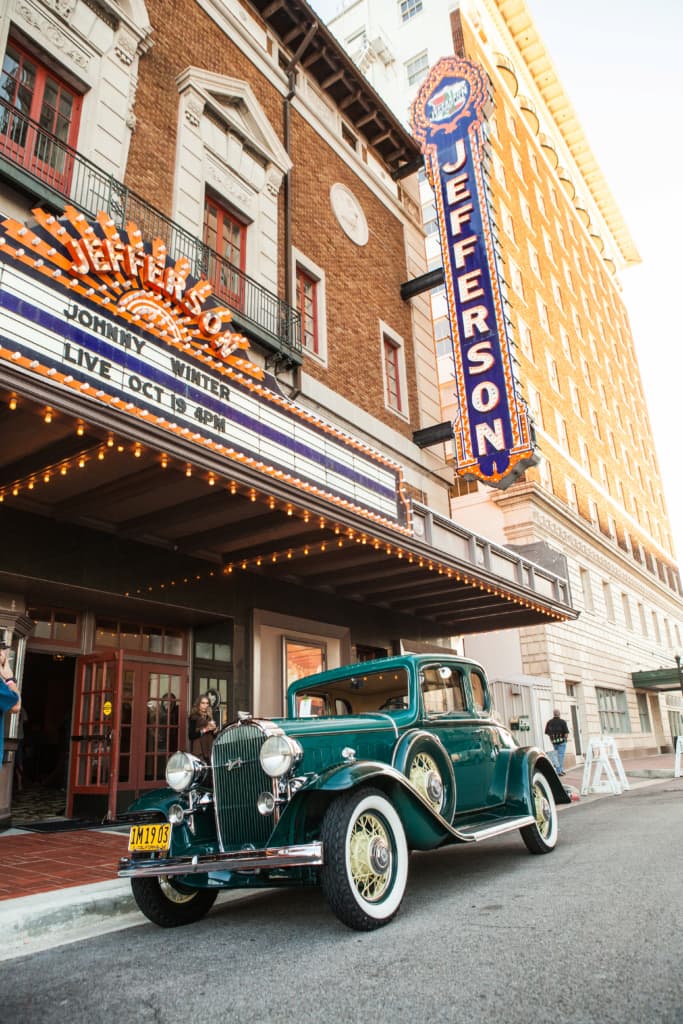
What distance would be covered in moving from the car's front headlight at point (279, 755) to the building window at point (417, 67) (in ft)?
135

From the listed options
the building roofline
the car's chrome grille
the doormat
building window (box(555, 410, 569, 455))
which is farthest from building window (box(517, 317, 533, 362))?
the car's chrome grille

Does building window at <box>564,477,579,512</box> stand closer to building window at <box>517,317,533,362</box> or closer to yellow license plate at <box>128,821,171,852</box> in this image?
building window at <box>517,317,533,362</box>

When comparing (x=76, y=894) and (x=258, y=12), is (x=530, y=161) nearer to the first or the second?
(x=258, y=12)

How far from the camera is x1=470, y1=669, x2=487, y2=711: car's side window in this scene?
6373mm

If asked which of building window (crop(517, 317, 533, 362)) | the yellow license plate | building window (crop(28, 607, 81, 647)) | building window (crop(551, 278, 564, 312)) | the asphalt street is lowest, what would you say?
the asphalt street

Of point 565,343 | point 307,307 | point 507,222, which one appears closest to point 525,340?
point 507,222

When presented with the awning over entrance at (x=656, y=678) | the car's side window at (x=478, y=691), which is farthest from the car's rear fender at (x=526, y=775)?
the awning over entrance at (x=656, y=678)

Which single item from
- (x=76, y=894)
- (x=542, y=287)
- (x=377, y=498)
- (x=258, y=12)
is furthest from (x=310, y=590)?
(x=542, y=287)

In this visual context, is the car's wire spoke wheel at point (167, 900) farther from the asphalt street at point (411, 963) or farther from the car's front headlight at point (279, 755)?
the car's front headlight at point (279, 755)

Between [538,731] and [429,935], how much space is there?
14553 millimetres

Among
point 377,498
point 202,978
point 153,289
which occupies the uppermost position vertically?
point 153,289

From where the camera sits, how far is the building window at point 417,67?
37000 millimetres

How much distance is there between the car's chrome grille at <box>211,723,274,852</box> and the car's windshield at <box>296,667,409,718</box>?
1187mm

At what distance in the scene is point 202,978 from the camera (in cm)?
322
